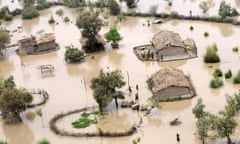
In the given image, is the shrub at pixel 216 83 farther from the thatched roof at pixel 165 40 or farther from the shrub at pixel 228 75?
the thatched roof at pixel 165 40

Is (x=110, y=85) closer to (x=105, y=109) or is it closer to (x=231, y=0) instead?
(x=105, y=109)

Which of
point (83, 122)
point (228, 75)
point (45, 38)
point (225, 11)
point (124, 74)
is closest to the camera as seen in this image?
point (83, 122)

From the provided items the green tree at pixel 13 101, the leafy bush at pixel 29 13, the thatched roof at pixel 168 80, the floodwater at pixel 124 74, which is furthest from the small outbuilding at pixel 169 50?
the leafy bush at pixel 29 13

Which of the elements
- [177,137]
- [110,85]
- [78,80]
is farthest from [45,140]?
[78,80]

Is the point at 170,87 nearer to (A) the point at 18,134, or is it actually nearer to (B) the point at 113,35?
(A) the point at 18,134

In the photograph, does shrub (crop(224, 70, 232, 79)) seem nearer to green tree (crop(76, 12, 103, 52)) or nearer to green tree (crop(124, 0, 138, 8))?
green tree (crop(76, 12, 103, 52))

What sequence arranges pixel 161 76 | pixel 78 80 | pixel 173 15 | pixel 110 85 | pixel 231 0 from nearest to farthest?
1. pixel 110 85
2. pixel 161 76
3. pixel 78 80
4. pixel 173 15
5. pixel 231 0

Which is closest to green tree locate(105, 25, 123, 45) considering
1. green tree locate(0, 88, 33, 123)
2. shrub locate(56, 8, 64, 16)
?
green tree locate(0, 88, 33, 123)

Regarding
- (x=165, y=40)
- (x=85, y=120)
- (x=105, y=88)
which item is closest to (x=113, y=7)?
(x=165, y=40)
